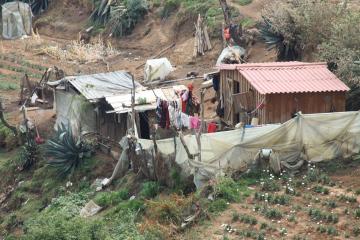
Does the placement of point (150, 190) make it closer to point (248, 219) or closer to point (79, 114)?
point (248, 219)

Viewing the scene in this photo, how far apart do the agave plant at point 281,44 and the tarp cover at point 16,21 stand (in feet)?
62.4

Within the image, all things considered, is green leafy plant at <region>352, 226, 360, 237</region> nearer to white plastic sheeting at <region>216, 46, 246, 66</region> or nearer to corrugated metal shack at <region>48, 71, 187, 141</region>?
corrugated metal shack at <region>48, 71, 187, 141</region>

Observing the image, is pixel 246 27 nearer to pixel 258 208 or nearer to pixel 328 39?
pixel 328 39

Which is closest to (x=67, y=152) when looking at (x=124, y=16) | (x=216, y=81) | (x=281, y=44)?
(x=216, y=81)

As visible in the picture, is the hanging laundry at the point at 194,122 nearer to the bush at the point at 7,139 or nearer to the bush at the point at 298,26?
the bush at the point at 298,26

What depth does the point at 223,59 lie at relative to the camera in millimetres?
24703

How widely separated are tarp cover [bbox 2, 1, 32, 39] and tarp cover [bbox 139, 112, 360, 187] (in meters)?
24.2

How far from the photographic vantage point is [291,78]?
18547mm

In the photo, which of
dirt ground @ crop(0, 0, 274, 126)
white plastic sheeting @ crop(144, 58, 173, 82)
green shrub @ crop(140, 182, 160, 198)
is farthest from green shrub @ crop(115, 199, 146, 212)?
white plastic sheeting @ crop(144, 58, 173, 82)

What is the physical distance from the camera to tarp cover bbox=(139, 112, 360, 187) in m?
16.3

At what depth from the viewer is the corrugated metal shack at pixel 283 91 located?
1805 cm

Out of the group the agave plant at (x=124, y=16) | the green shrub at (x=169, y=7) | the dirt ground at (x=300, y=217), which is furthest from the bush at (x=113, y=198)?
the agave plant at (x=124, y=16)

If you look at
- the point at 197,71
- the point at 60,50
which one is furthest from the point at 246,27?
the point at 60,50

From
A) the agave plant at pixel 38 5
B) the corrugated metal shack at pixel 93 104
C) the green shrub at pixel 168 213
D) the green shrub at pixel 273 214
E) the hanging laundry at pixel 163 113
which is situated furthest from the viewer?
the agave plant at pixel 38 5
